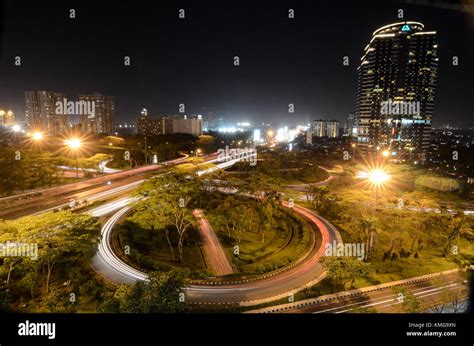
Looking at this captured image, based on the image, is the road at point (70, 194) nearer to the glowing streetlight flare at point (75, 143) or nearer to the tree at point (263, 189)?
the glowing streetlight flare at point (75, 143)

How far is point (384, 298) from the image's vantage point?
6840 mm

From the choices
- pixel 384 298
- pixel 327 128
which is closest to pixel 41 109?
pixel 384 298

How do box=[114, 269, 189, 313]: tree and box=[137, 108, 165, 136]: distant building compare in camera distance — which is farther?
box=[137, 108, 165, 136]: distant building

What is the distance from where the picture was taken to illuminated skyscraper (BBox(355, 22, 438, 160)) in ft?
126

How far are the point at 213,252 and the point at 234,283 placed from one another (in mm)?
1987

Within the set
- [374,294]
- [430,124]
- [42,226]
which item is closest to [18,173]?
Answer: [42,226]

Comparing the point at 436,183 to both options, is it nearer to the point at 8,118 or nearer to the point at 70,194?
the point at 70,194

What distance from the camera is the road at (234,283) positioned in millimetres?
6672

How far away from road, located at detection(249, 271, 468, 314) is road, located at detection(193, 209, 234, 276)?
208 cm

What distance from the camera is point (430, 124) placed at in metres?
38.8

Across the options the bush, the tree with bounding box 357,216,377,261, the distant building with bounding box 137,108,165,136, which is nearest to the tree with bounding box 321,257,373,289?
the tree with bounding box 357,216,377,261

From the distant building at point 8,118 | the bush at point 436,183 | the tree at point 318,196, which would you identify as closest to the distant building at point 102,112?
the distant building at point 8,118

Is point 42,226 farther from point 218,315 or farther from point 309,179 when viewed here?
point 309,179

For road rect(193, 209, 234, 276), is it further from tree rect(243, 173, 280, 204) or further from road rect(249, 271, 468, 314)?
tree rect(243, 173, 280, 204)
